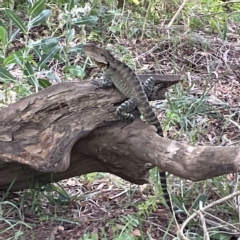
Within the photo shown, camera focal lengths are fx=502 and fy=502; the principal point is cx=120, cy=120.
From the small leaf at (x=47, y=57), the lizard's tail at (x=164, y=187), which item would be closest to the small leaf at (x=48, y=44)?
the small leaf at (x=47, y=57)

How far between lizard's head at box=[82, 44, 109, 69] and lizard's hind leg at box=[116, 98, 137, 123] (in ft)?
2.41

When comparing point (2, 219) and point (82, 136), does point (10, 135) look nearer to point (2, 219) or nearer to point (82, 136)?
point (82, 136)

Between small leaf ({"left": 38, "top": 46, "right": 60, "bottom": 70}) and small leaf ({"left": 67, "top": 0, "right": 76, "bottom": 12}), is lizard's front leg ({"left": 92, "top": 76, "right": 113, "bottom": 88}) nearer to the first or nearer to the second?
small leaf ({"left": 38, "top": 46, "right": 60, "bottom": 70})

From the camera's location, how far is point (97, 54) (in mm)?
3812

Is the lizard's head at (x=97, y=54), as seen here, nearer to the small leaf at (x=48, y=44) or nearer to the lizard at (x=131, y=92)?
the lizard at (x=131, y=92)

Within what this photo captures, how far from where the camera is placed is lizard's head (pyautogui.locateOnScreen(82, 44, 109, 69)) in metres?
3.77

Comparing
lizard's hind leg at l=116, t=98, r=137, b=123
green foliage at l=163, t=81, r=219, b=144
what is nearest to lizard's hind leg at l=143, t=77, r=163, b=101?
lizard's hind leg at l=116, t=98, r=137, b=123

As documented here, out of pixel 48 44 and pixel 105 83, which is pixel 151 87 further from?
pixel 48 44

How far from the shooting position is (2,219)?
3170 millimetres

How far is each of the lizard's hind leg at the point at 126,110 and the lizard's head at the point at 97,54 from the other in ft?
2.41

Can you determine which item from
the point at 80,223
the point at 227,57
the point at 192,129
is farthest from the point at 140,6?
the point at 80,223

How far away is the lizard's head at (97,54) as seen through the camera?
149 inches

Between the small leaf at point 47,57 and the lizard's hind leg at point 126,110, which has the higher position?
the lizard's hind leg at point 126,110

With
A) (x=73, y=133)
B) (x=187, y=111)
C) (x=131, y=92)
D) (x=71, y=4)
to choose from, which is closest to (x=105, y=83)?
(x=131, y=92)
